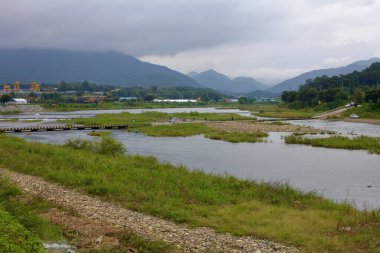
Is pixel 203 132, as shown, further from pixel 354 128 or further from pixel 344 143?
pixel 354 128

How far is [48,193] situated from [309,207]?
11.5 m

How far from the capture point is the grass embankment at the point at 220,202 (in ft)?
42.7

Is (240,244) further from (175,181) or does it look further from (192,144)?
(192,144)

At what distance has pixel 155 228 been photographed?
43.0 ft

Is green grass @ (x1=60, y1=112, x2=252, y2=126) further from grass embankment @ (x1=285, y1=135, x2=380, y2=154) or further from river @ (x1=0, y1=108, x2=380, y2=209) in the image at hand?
grass embankment @ (x1=285, y1=135, x2=380, y2=154)

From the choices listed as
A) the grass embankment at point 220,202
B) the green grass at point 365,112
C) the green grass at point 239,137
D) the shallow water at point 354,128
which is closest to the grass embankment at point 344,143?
the green grass at point 239,137

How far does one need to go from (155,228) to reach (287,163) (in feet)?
79.5

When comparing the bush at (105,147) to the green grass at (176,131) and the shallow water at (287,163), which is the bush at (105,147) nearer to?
the shallow water at (287,163)

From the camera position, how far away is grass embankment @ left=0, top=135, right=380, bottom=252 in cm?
1301

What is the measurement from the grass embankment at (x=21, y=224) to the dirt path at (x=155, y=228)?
0.95 metres

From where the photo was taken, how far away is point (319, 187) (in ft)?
82.5

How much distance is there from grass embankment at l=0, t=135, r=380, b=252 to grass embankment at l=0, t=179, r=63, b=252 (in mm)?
3164

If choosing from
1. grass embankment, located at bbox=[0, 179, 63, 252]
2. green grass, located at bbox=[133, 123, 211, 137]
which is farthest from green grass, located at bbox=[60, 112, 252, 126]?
grass embankment, located at bbox=[0, 179, 63, 252]

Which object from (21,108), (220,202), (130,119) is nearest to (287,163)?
(220,202)
